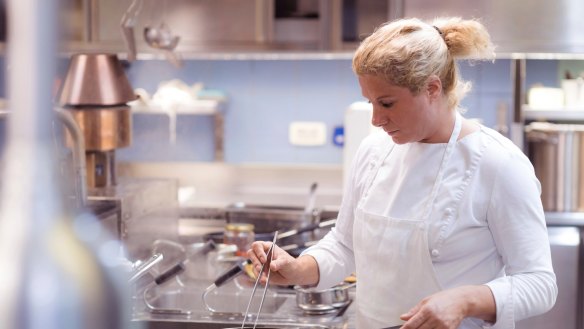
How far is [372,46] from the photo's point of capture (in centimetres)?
154

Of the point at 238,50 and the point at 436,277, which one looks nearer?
the point at 436,277

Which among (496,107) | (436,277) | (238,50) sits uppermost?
(238,50)

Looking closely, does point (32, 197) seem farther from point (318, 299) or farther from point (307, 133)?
point (307, 133)

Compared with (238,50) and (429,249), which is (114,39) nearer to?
(238,50)

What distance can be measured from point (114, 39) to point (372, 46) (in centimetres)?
265

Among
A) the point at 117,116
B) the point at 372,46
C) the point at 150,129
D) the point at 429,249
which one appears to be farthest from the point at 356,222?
the point at 150,129

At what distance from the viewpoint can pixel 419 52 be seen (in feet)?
4.99

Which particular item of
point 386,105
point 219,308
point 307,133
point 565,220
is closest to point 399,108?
point 386,105

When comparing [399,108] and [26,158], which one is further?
[399,108]

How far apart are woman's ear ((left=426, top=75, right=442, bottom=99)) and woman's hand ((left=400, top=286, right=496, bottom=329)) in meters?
0.39

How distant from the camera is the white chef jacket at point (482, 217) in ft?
4.88

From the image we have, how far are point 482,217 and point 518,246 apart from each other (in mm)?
98

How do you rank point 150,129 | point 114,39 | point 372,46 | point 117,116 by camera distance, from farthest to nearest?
point 150,129 < point 114,39 < point 117,116 < point 372,46

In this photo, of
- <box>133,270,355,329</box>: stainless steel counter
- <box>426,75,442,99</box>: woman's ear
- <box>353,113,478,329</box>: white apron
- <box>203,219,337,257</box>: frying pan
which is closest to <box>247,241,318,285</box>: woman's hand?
<box>353,113,478,329</box>: white apron
